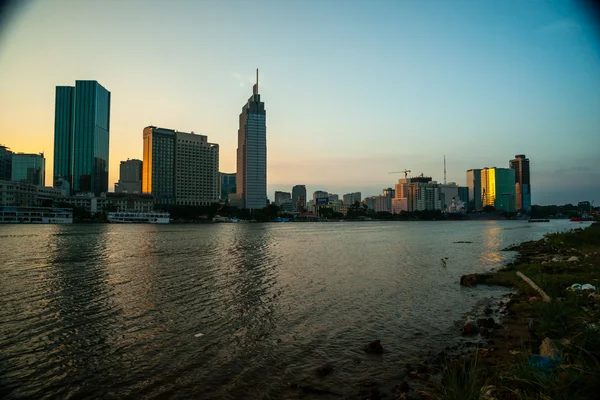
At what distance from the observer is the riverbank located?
7.16m

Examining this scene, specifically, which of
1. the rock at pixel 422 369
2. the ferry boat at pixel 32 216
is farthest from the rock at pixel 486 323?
the ferry boat at pixel 32 216

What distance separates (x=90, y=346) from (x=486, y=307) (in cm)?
1988

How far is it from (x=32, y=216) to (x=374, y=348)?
204585mm

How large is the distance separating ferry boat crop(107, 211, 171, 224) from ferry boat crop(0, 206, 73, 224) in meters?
19.7

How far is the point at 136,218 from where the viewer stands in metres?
193

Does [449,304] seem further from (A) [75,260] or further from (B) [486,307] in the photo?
(A) [75,260]

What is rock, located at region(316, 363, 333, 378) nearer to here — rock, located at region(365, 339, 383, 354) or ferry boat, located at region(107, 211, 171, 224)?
rock, located at region(365, 339, 383, 354)

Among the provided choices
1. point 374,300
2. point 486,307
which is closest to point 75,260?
point 374,300

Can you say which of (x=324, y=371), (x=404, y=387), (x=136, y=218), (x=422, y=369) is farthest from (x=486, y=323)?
(x=136, y=218)

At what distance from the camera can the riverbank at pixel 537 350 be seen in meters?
7.16

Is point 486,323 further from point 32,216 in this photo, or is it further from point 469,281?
point 32,216

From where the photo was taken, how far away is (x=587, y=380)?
6719mm

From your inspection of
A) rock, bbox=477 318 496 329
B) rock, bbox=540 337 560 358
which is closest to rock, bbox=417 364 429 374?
rock, bbox=540 337 560 358

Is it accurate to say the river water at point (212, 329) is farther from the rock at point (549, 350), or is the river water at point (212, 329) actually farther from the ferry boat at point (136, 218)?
the ferry boat at point (136, 218)
